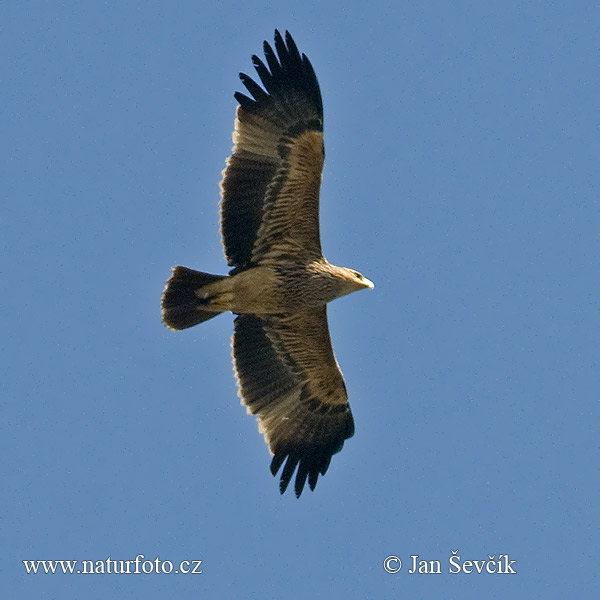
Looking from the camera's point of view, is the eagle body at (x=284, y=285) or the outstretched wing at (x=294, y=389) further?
the outstretched wing at (x=294, y=389)

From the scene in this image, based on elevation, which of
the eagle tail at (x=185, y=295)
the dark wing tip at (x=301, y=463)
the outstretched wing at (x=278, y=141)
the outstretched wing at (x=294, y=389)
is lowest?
the dark wing tip at (x=301, y=463)

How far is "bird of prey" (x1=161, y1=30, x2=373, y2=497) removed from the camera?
13602 mm

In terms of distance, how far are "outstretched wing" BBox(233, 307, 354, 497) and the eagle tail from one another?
0.53 m

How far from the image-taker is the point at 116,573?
1397 centimetres

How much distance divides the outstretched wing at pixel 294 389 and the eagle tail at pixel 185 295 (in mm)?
533

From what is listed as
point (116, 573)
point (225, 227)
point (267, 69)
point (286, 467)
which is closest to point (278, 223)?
point (225, 227)

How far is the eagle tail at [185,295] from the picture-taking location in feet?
45.7

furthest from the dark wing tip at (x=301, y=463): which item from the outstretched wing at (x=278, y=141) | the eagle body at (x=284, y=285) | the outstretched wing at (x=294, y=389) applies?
the outstretched wing at (x=278, y=141)

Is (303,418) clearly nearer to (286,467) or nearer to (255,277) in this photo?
(286,467)

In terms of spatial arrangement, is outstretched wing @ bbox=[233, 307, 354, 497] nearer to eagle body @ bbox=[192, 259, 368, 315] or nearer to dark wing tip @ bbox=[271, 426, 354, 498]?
dark wing tip @ bbox=[271, 426, 354, 498]

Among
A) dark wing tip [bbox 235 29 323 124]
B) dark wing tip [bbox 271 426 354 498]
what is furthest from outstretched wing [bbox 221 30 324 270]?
dark wing tip [bbox 271 426 354 498]

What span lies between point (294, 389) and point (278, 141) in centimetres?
251

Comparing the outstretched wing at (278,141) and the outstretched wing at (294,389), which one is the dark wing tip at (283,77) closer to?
the outstretched wing at (278,141)

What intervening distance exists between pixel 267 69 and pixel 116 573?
16.0ft
